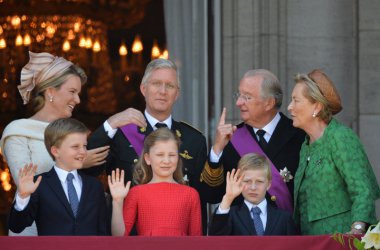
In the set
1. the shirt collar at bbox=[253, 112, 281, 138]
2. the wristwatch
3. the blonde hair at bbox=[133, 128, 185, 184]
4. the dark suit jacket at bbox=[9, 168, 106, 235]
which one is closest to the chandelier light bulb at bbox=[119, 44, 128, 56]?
the shirt collar at bbox=[253, 112, 281, 138]

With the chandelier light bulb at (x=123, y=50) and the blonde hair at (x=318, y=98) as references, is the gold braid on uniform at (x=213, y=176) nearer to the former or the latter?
the blonde hair at (x=318, y=98)

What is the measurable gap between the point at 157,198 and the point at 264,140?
39.9 inches

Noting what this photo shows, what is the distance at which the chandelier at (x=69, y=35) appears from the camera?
1266 cm

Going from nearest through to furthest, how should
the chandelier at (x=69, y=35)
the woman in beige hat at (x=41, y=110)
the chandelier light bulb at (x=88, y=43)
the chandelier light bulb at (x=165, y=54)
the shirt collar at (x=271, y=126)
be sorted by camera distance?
the woman in beige hat at (x=41, y=110) → the shirt collar at (x=271, y=126) → the chandelier light bulb at (x=165, y=54) → the chandelier at (x=69, y=35) → the chandelier light bulb at (x=88, y=43)

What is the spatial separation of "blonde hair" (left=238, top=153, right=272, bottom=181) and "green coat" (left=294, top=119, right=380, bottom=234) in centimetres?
26

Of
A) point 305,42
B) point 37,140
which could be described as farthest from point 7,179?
point 37,140

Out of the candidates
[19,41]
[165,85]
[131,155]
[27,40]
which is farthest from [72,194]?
[27,40]

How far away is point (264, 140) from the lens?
329 inches

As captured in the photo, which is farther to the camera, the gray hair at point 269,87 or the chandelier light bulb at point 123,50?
the chandelier light bulb at point 123,50

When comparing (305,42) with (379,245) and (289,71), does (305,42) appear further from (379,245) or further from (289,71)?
(379,245)

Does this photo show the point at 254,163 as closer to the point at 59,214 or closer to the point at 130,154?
the point at 130,154

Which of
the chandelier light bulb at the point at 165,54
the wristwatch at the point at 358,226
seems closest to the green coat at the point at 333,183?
the wristwatch at the point at 358,226

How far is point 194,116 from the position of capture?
10.1 m

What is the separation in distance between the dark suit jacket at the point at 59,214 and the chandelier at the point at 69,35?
497cm
